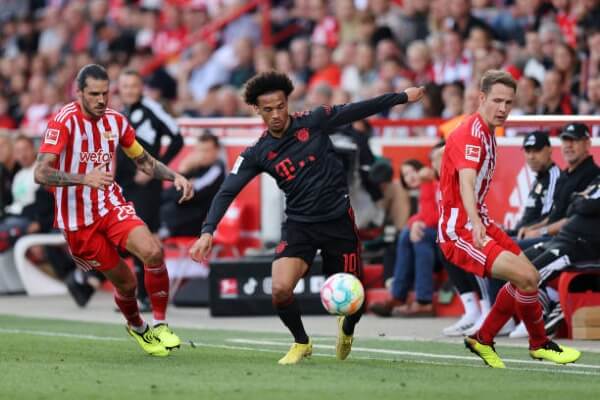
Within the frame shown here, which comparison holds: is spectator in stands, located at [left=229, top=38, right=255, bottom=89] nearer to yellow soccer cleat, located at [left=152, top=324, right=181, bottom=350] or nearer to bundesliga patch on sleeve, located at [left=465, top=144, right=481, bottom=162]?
yellow soccer cleat, located at [left=152, top=324, right=181, bottom=350]

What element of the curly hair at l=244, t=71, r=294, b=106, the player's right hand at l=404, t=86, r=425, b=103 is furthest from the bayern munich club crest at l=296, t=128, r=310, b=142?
the player's right hand at l=404, t=86, r=425, b=103

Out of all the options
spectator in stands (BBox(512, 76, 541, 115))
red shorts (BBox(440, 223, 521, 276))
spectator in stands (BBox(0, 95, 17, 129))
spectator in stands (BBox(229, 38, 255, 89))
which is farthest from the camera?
spectator in stands (BBox(0, 95, 17, 129))

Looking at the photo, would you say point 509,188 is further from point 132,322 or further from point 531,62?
point 132,322

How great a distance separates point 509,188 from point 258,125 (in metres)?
3.88

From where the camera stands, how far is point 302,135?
1006cm

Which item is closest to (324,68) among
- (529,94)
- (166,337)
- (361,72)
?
(361,72)

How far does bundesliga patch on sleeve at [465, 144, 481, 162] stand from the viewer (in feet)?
31.4

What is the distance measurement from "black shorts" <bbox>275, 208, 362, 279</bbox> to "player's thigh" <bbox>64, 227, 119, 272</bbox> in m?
1.37

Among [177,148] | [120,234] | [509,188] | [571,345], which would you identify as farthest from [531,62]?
[120,234]

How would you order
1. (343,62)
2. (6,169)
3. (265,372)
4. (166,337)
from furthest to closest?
(343,62) → (6,169) → (166,337) → (265,372)

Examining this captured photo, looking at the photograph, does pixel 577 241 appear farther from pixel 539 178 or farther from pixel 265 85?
pixel 265 85

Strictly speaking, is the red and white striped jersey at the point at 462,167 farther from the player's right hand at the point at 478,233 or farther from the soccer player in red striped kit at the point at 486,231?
the player's right hand at the point at 478,233

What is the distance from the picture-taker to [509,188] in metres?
14.2

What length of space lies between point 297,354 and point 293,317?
0.88ft
